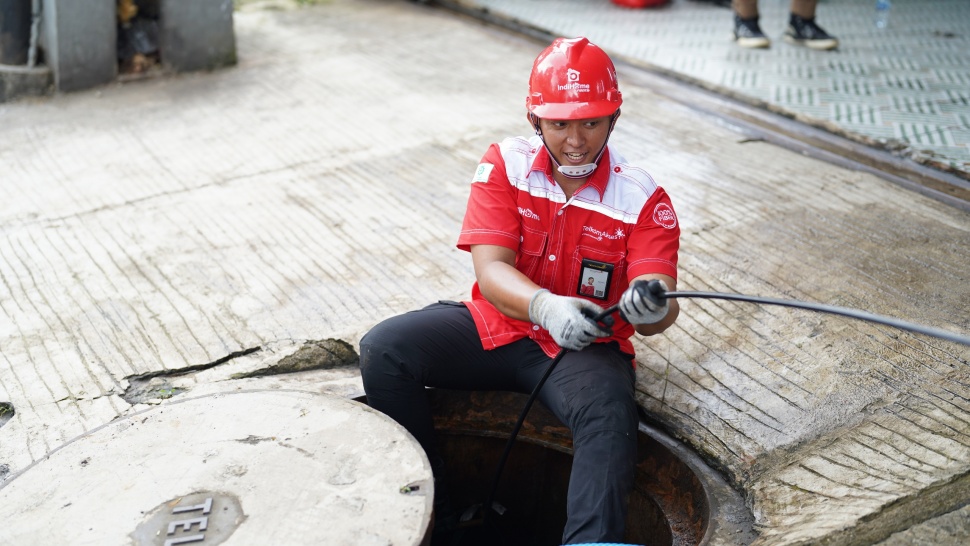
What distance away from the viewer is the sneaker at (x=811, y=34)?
670 centimetres

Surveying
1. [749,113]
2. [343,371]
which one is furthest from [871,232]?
[343,371]

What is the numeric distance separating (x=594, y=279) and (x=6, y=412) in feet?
6.46

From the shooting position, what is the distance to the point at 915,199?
4426 mm

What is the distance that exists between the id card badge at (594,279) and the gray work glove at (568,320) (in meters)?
0.29

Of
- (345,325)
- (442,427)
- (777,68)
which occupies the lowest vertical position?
(442,427)

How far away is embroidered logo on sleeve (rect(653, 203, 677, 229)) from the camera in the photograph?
2.76m

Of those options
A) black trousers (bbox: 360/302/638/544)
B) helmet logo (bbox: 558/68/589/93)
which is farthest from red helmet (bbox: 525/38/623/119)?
black trousers (bbox: 360/302/638/544)

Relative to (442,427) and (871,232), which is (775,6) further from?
(442,427)

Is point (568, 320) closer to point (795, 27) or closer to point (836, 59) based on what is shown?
point (836, 59)

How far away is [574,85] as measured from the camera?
2.68 m

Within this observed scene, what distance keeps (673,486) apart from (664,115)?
3.12 m

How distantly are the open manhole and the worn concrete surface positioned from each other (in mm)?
101

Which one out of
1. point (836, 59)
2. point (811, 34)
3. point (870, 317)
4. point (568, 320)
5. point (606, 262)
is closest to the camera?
point (870, 317)

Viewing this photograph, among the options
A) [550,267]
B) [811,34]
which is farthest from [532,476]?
[811,34]
